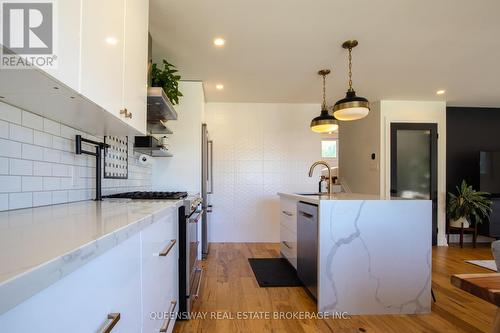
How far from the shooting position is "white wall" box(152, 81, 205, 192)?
3.66m

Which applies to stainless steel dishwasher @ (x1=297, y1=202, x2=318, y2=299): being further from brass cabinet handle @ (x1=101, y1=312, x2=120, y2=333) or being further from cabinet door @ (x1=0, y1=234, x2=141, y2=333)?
brass cabinet handle @ (x1=101, y1=312, x2=120, y2=333)

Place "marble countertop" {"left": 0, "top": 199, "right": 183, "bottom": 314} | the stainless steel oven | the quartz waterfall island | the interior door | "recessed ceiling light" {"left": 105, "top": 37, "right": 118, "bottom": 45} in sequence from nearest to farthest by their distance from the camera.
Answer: "marble countertop" {"left": 0, "top": 199, "right": 183, "bottom": 314} < "recessed ceiling light" {"left": 105, "top": 37, "right": 118, "bottom": 45} < the stainless steel oven < the quartz waterfall island < the interior door

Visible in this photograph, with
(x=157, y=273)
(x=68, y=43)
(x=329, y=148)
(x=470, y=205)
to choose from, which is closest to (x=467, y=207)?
(x=470, y=205)

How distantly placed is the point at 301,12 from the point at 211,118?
2789 millimetres

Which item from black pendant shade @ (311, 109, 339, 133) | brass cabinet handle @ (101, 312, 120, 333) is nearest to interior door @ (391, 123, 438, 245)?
black pendant shade @ (311, 109, 339, 133)

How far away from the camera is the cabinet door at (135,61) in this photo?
1524mm

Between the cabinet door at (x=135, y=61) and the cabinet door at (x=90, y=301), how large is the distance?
0.93m

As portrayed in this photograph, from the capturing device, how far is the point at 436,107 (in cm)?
472

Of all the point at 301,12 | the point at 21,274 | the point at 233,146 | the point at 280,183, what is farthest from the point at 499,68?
the point at 21,274

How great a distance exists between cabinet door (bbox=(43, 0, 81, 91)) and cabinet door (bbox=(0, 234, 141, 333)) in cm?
58

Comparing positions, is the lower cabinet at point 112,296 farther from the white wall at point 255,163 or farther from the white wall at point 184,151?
the white wall at point 255,163

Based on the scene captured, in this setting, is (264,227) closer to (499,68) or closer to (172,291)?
(172,291)

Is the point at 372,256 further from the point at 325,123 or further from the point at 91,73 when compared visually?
A: the point at 91,73

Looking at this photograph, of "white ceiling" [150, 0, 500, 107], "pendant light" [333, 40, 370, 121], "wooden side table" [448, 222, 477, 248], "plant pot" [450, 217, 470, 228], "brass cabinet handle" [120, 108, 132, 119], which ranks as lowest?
"wooden side table" [448, 222, 477, 248]
